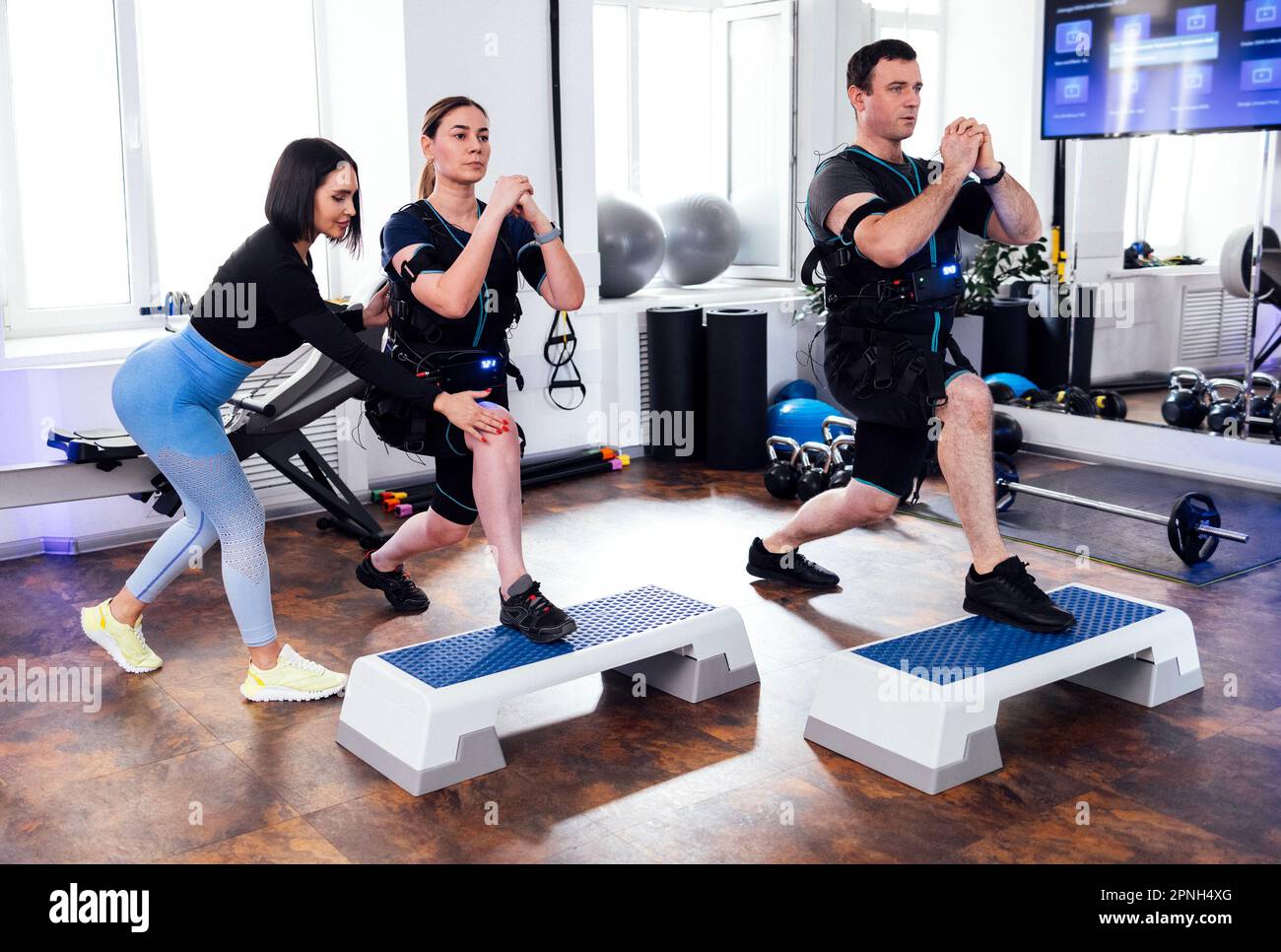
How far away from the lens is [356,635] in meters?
3.97

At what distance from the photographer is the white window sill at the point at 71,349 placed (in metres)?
4.91

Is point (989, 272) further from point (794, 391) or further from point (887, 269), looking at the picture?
point (887, 269)

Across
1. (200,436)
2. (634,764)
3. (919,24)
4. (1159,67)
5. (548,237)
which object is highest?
(919,24)

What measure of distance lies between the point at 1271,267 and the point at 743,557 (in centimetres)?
286

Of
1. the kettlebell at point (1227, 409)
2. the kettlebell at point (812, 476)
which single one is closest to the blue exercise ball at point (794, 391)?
the kettlebell at point (812, 476)

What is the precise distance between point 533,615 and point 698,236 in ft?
14.3

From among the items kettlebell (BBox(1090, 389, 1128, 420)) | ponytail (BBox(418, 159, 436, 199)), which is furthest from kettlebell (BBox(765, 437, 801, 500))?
ponytail (BBox(418, 159, 436, 199))

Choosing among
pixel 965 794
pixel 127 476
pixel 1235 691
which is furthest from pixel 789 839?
pixel 127 476

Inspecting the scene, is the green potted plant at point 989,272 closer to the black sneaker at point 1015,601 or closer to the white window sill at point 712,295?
the white window sill at point 712,295

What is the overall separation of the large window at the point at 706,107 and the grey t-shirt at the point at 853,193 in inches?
147

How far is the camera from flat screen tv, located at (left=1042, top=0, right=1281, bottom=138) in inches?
215

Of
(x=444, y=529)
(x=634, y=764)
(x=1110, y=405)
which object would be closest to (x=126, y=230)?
(x=444, y=529)

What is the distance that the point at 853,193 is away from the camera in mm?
3379
